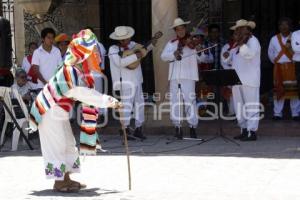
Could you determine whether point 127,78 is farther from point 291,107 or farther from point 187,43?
point 291,107

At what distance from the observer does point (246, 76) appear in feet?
36.9

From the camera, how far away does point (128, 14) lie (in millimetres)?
15109

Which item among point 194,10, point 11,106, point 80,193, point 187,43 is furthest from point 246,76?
point 80,193

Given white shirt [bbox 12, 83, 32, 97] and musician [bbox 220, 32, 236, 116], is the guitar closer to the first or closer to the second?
musician [bbox 220, 32, 236, 116]

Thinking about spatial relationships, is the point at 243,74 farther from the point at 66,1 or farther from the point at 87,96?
the point at 66,1

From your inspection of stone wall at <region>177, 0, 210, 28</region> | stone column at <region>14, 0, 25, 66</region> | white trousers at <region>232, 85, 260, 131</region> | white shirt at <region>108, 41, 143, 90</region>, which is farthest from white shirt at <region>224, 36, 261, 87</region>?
stone column at <region>14, 0, 25, 66</region>

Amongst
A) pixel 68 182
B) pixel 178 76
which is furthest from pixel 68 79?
pixel 178 76

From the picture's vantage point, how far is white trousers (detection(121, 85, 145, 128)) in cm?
1171

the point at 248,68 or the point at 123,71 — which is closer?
the point at 248,68

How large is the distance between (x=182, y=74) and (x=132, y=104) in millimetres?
985

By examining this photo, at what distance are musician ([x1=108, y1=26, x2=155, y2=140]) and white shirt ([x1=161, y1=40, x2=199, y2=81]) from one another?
0.54 m

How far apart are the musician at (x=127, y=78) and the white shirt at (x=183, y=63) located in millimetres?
543

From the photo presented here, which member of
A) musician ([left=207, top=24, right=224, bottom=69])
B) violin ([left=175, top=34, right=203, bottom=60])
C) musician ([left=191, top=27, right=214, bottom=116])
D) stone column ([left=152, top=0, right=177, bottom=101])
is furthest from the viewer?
musician ([left=207, top=24, right=224, bottom=69])

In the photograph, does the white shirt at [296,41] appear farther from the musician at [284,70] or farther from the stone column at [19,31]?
the stone column at [19,31]
